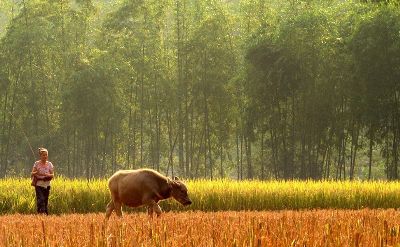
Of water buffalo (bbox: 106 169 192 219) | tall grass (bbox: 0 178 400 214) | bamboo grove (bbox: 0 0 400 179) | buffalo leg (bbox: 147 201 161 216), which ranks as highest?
bamboo grove (bbox: 0 0 400 179)

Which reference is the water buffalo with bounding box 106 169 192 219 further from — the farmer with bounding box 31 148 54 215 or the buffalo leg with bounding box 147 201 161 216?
the farmer with bounding box 31 148 54 215

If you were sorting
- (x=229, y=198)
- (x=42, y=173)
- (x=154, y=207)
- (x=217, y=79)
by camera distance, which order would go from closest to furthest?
(x=154, y=207), (x=42, y=173), (x=229, y=198), (x=217, y=79)

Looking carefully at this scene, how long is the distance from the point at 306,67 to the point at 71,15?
26549 millimetres

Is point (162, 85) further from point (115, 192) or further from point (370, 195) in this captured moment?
point (115, 192)

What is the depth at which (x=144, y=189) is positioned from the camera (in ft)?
41.9

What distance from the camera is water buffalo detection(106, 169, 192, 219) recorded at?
41.9ft

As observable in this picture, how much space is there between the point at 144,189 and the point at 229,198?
23.4 ft

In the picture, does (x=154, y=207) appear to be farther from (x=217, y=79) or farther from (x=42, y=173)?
(x=217, y=79)

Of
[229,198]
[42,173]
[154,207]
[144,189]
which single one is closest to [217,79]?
[229,198]

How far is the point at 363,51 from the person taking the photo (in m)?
34.3

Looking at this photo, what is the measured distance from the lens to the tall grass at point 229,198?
18922 mm

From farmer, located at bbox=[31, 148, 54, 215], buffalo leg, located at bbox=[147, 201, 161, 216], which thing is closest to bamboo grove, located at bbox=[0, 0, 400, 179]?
farmer, located at bbox=[31, 148, 54, 215]

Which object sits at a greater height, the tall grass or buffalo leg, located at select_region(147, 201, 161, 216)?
A: buffalo leg, located at select_region(147, 201, 161, 216)

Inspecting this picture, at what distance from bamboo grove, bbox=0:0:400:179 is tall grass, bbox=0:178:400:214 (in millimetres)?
15255
